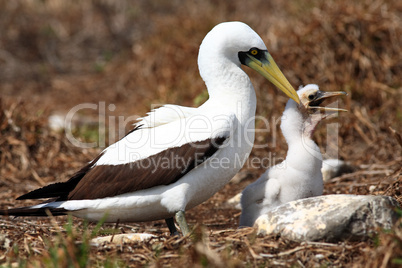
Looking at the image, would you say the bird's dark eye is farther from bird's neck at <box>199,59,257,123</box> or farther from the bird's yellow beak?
bird's neck at <box>199,59,257,123</box>

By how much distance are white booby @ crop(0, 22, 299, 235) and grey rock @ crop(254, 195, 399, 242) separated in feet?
2.42

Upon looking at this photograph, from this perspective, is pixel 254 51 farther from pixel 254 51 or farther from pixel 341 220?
pixel 341 220

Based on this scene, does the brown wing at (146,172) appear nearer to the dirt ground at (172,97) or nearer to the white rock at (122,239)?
the dirt ground at (172,97)

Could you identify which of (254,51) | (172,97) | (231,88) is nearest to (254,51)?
(254,51)

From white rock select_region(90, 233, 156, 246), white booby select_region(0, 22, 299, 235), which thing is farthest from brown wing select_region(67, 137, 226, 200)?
white rock select_region(90, 233, 156, 246)

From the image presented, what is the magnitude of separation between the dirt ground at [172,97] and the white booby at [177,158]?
9.5 inches

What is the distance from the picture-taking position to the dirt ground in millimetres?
3691

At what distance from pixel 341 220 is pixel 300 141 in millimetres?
1325

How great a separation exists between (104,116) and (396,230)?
6916mm

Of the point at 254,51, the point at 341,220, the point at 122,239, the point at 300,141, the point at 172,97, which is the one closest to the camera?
the point at 341,220

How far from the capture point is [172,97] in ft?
28.4

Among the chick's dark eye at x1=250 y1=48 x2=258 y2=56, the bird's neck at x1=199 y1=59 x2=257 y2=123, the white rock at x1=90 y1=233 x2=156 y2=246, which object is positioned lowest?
the white rock at x1=90 y1=233 x2=156 y2=246

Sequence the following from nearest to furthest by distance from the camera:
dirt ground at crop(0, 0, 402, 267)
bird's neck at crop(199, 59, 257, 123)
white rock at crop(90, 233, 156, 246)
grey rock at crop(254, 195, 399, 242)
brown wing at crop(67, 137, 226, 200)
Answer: dirt ground at crop(0, 0, 402, 267), grey rock at crop(254, 195, 399, 242), white rock at crop(90, 233, 156, 246), brown wing at crop(67, 137, 226, 200), bird's neck at crop(199, 59, 257, 123)

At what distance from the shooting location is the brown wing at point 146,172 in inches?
169
